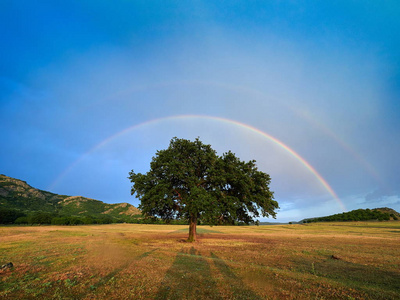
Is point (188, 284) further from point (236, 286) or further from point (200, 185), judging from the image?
point (200, 185)

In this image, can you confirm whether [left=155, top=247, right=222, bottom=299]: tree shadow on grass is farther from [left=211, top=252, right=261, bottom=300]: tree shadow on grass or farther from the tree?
the tree

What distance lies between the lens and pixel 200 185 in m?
30.5

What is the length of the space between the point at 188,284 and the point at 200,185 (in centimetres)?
2140

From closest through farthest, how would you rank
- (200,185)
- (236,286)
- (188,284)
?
(236,286) → (188,284) → (200,185)

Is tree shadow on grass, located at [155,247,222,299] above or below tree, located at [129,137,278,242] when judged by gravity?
below

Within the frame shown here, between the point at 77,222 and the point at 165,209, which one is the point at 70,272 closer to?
the point at 165,209

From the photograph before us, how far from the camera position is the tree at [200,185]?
27.3 meters

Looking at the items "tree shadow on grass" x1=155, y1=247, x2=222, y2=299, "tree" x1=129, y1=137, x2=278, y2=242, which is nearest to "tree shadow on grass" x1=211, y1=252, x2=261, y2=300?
"tree shadow on grass" x1=155, y1=247, x2=222, y2=299

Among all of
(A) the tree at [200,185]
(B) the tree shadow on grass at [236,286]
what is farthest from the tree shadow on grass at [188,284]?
(A) the tree at [200,185]

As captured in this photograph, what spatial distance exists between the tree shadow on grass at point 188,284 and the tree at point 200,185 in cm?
1444

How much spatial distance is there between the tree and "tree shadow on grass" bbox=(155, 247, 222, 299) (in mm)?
14437

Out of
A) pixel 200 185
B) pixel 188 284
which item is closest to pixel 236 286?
pixel 188 284

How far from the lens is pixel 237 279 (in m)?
10.1

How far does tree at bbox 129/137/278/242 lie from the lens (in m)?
27.3
